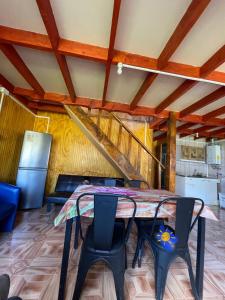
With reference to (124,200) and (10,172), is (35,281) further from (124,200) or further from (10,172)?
(10,172)

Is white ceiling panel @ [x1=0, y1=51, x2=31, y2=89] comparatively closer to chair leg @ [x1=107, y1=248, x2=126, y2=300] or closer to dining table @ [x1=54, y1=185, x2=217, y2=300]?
dining table @ [x1=54, y1=185, x2=217, y2=300]

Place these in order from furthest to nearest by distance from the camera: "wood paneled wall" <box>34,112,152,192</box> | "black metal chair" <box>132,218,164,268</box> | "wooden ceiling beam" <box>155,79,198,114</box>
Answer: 1. "wood paneled wall" <box>34,112,152,192</box>
2. "wooden ceiling beam" <box>155,79,198,114</box>
3. "black metal chair" <box>132,218,164,268</box>

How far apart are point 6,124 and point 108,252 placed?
127 inches

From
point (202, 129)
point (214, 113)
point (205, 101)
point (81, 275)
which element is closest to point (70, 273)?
point (81, 275)

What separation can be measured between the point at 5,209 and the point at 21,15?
2308 millimetres

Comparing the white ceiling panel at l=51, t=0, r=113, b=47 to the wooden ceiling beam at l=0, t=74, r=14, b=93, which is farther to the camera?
the wooden ceiling beam at l=0, t=74, r=14, b=93

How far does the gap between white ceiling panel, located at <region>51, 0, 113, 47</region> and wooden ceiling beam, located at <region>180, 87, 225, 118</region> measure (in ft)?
6.75

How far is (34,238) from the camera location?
7.43 feet

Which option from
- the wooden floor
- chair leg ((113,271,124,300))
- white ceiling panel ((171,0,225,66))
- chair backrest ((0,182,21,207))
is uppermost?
white ceiling panel ((171,0,225,66))

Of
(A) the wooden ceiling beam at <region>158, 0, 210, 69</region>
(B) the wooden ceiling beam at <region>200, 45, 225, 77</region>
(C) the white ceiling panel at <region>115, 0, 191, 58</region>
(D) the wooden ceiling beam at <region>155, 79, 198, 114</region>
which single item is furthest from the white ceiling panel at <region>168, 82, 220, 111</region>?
(C) the white ceiling panel at <region>115, 0, 191, 58</region>

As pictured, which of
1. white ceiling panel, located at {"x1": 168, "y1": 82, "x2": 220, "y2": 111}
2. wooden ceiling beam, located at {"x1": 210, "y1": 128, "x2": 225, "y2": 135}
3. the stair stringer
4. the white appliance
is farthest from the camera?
the white appliance

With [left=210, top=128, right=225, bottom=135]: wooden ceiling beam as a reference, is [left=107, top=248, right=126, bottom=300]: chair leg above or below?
below

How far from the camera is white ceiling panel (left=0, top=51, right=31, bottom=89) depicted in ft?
8.15

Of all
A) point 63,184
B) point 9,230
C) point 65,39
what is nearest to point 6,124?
point 63,184
